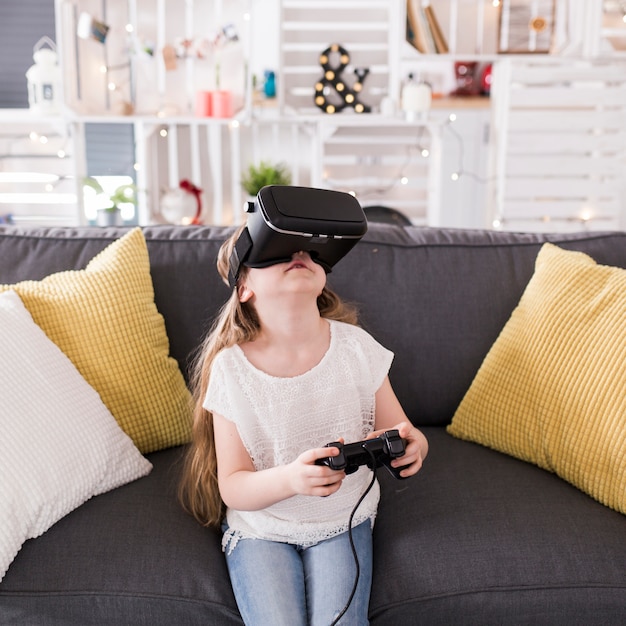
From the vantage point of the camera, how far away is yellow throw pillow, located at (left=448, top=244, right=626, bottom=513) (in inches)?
52.7

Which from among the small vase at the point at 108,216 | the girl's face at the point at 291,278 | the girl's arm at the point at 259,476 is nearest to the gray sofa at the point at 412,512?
the girl's arm at the point at 259,476

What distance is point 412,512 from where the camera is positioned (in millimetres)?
1338

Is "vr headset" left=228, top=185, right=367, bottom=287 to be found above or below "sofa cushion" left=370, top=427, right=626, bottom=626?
above

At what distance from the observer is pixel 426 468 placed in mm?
1479

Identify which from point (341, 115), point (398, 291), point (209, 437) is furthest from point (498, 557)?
point (341, 115)

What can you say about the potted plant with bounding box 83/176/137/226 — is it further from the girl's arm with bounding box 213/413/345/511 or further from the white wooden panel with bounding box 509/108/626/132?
the girl's arm with bounding box 213/413/345/511

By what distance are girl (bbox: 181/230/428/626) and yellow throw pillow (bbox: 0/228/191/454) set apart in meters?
0.15

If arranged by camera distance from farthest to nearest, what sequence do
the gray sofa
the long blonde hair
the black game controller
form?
the long blonde hair
the gray sofa
the black game controller

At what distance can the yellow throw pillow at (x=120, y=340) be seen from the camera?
145cm

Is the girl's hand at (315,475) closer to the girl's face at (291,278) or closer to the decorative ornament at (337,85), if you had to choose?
the girl's face at (291,278)

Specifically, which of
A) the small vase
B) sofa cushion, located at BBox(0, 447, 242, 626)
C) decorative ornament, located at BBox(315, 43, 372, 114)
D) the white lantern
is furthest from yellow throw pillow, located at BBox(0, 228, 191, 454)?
decorative ornament, located at BBox(315, 43, 372, 114)

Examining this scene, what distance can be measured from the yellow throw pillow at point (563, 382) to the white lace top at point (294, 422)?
35 centimetres

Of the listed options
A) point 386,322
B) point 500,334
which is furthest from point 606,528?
point 386,322

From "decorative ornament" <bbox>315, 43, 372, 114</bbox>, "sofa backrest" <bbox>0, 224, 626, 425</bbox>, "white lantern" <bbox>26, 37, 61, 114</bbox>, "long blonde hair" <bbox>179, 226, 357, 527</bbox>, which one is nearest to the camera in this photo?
"long blonde hair" <bbox>179, 226, 357, 527</bbox>
